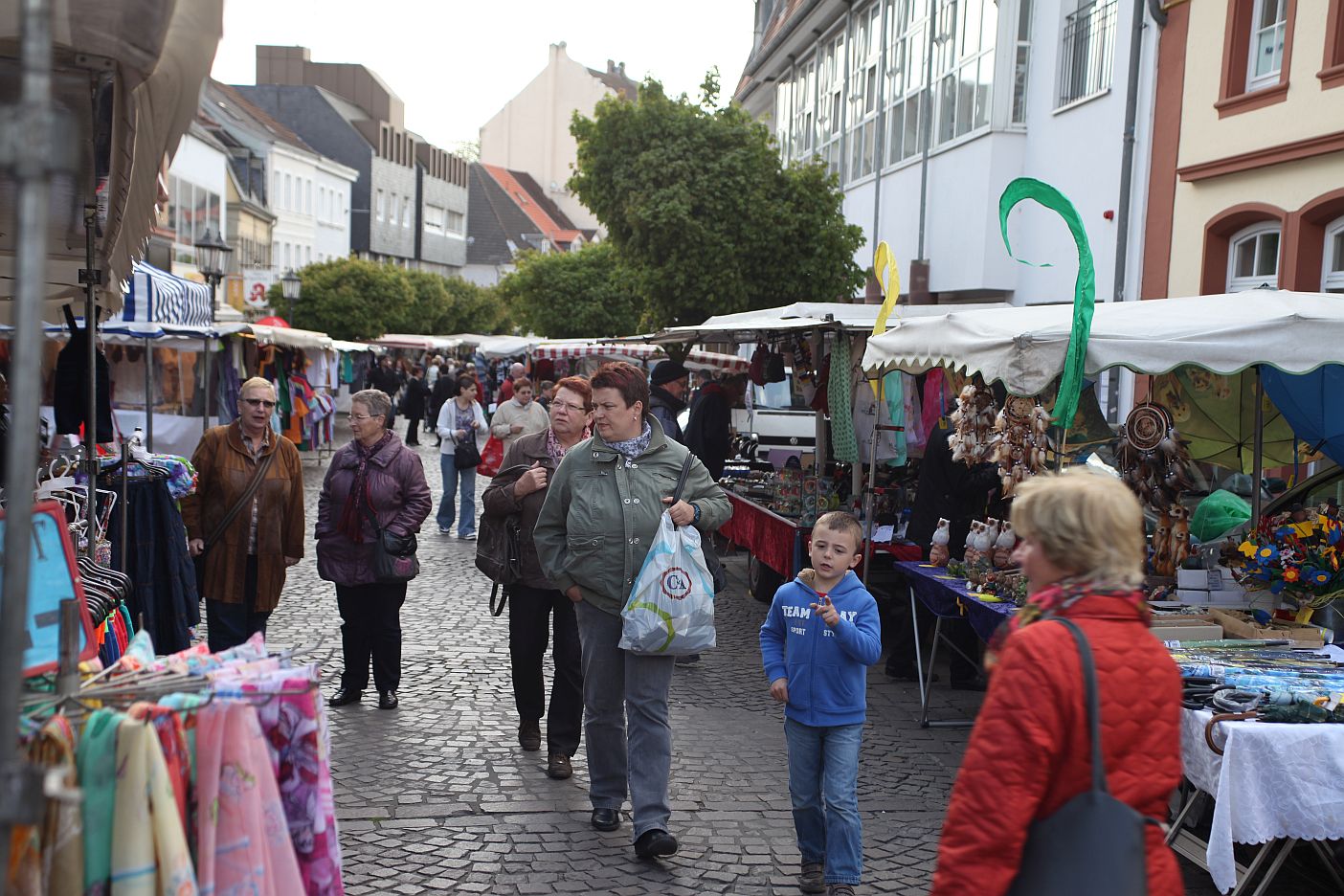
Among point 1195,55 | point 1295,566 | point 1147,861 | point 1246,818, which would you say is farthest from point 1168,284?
point 1147,861

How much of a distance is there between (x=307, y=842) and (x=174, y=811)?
42 cm

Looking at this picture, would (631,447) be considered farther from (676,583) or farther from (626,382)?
(676,583)

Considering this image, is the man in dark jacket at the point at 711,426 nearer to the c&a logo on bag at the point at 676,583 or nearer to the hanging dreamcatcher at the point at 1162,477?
the hanging dreamcatcher at the point at 1162,477

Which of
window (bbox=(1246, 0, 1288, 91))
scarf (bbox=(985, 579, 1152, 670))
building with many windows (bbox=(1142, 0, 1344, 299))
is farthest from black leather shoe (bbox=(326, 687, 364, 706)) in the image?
window (bbox=(1246, 0, 1288, 91))

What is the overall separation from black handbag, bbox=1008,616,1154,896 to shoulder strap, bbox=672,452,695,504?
8.87 ft

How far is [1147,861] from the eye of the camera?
9.11 feet

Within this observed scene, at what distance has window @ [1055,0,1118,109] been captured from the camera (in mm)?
15938

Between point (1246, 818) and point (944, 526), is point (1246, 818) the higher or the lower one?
the lower one

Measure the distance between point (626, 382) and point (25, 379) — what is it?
12.3ft

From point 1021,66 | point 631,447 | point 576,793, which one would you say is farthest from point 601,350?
point 631,447

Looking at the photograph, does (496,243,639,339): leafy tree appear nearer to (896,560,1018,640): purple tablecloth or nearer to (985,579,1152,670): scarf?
(896,560,1018,640): purple tablecloth

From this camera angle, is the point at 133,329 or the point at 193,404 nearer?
the point at 133,329

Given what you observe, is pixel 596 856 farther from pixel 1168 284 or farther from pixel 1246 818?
pixel 1168 284

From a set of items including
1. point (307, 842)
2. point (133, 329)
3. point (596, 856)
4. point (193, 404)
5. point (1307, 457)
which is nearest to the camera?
point (307, 842)
